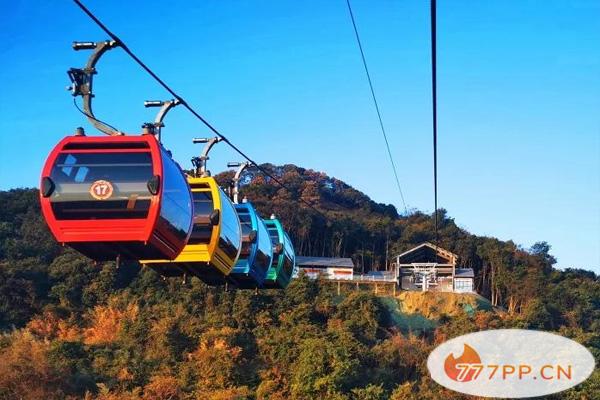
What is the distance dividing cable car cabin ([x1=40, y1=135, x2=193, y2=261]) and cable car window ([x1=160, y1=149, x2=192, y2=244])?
0.01 metres

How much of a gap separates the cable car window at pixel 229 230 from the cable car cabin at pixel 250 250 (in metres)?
0.41

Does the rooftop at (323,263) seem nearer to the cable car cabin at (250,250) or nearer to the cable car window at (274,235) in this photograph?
the cable car window at (274,235)

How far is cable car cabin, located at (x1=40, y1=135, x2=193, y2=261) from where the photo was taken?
5.84m

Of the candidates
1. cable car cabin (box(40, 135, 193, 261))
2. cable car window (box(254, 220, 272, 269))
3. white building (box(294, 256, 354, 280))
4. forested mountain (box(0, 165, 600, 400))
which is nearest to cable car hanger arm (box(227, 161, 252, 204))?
cable car window (box(254, 220, 272, 269))

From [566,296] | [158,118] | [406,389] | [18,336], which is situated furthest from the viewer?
[566,296]

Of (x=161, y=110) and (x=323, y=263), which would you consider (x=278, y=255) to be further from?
(x=323, y=263)

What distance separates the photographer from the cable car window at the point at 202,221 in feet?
24.8

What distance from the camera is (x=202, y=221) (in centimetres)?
757

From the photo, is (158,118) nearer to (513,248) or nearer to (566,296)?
(566,296)

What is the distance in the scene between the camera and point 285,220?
44.9m

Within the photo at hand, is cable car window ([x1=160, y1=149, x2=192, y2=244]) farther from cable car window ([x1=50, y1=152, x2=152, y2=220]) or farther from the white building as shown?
the white building

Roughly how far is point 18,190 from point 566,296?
31.7m

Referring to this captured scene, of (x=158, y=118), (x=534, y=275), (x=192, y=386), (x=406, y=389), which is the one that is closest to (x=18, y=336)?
(x=192, y=386)

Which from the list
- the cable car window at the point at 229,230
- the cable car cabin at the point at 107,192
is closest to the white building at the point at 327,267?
the cable car window at the point at 229,230
